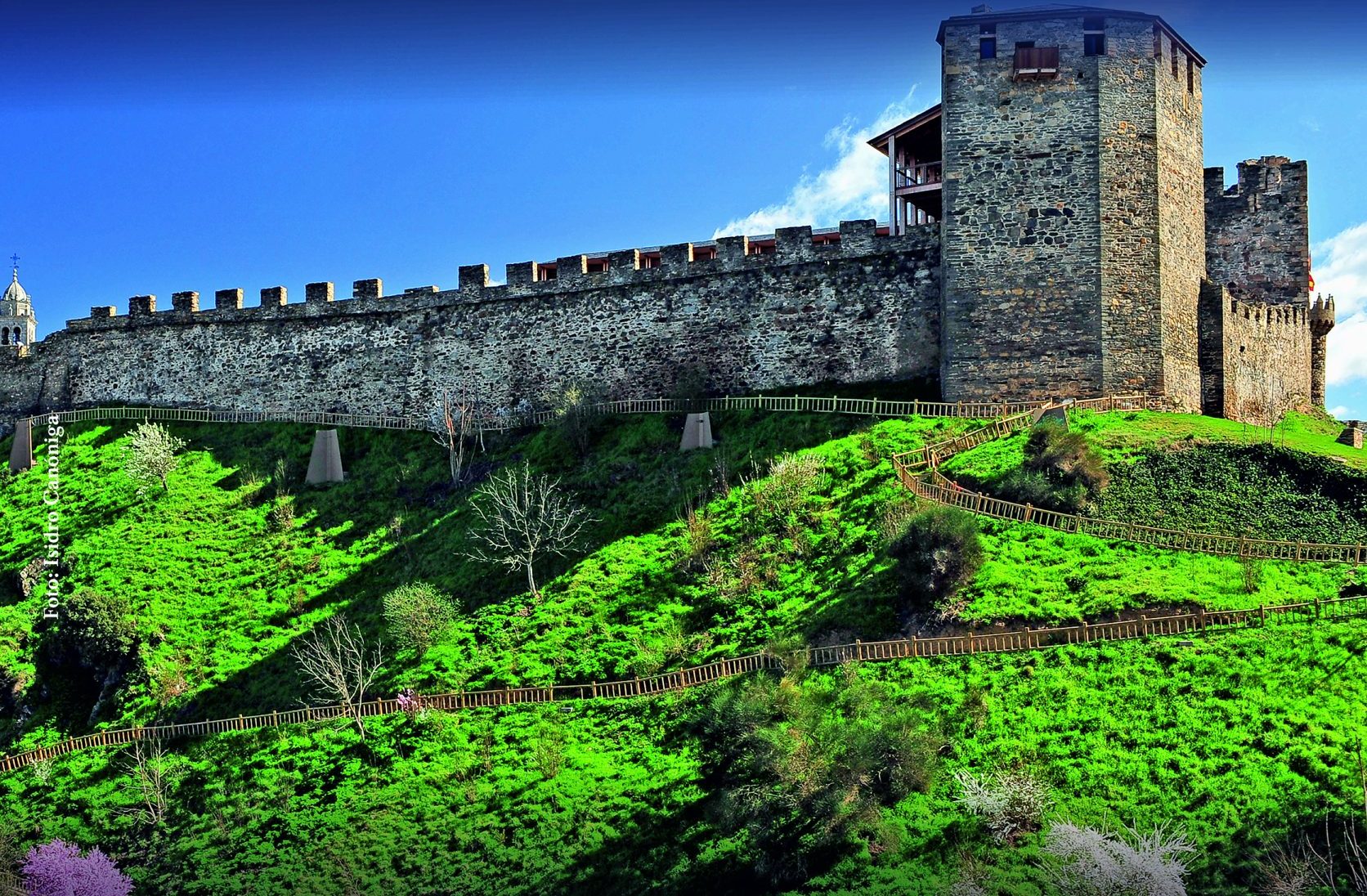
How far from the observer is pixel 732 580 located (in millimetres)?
38594

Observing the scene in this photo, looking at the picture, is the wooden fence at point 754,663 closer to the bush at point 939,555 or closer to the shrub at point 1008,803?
the bush at point 939,555

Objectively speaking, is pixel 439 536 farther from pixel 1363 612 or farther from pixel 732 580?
pixel 1363 612

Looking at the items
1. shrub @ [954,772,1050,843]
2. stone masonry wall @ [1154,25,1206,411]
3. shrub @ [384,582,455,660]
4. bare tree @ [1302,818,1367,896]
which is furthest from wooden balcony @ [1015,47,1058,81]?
bare tree @ [1302,818,1367,896]

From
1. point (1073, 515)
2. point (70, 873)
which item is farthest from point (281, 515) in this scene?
point (1073, 515)

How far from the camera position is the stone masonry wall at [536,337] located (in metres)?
Result: 46.7

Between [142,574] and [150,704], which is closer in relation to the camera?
[150,704]

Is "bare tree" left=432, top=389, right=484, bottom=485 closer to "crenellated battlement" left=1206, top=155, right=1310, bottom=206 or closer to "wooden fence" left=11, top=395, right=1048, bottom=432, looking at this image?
"wooden fence" left=11, top=395, right=1048, bottom=432

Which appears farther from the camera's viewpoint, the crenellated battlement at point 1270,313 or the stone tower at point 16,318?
the stone tower at point 16,318

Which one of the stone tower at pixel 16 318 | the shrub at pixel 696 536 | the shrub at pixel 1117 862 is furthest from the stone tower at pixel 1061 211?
the stone tower at pixel 16 318

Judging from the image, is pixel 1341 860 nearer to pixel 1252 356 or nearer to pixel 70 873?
pixel 1252 356

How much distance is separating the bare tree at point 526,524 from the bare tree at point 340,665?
3.88 metres

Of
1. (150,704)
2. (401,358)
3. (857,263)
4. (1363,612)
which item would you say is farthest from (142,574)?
(1363,612)

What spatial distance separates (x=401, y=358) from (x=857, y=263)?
15647 mm

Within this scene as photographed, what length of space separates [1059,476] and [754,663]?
922cm
